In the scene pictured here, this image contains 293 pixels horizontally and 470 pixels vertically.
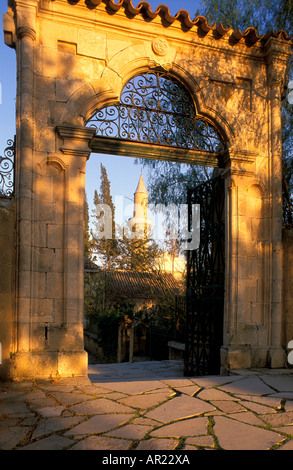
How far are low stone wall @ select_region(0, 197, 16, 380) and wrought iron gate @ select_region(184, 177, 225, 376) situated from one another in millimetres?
3230

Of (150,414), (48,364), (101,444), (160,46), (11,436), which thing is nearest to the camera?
(101,444)

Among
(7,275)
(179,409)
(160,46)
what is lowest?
(179,409)

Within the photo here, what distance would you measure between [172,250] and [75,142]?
10548 mm

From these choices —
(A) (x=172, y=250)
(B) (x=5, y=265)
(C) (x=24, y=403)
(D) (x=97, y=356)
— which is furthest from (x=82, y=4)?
(D) (x=97, y=356)

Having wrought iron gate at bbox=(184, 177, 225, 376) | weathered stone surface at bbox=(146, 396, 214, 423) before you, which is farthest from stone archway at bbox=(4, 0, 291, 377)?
weathered stone surface at bbox=(146, 396, 214, 423)

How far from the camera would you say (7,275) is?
4977 mm

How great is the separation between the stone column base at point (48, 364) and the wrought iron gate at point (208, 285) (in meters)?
2.49

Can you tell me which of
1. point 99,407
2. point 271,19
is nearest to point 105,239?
point 271,19

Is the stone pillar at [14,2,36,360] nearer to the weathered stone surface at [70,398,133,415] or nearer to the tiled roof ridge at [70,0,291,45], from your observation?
the tiled roof ridge at [70,0,291,45]

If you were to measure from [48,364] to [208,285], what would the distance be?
10.1ft

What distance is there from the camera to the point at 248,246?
20.2 feet

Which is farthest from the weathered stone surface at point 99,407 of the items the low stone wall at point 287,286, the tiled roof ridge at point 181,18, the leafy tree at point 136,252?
the leafy tree at point 136,252

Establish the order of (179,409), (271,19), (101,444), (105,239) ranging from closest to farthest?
(101,444) < (179,409) < (271,19) < (105,239)

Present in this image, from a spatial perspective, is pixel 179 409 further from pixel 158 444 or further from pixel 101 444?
pixel 101 444
